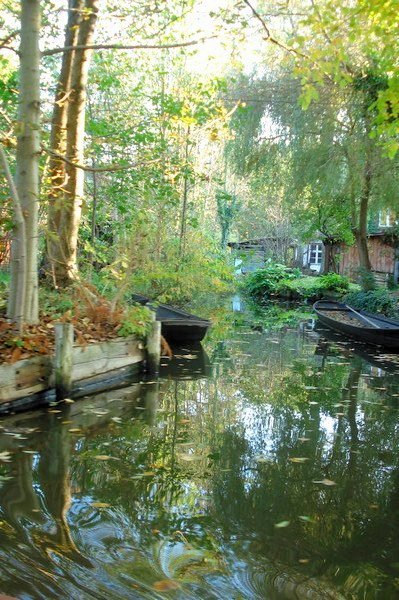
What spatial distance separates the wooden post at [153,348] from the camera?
995 centimetres

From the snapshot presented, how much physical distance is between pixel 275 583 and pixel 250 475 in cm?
188

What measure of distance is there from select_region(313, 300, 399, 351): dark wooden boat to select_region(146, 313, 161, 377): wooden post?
22.2ft

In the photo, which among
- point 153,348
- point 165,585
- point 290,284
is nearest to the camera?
point 165,585

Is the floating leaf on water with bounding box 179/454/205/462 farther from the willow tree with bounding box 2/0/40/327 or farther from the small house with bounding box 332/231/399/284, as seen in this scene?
the small house with bounding box 332/231/399/284

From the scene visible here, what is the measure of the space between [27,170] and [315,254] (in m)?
40.1

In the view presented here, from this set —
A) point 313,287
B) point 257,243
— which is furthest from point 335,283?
point 257,243

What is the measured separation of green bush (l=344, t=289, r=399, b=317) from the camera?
20453 millimetres

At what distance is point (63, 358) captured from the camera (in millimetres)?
7629

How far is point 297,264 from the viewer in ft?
142

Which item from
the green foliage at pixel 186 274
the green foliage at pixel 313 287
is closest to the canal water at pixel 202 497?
the green foliage at pixel 186 274

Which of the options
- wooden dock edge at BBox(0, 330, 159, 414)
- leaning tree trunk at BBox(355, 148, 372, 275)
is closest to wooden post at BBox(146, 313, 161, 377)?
wooden dock edge at BBox(0, 330, 159, 414)

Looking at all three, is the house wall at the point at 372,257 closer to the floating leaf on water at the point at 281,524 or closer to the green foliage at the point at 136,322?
the green foliage at the point at 136,322

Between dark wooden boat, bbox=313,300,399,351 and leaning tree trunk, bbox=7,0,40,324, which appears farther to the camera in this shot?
dark wooden boat, bbox=313,300,399,351

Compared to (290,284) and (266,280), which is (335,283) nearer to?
(290,284)
